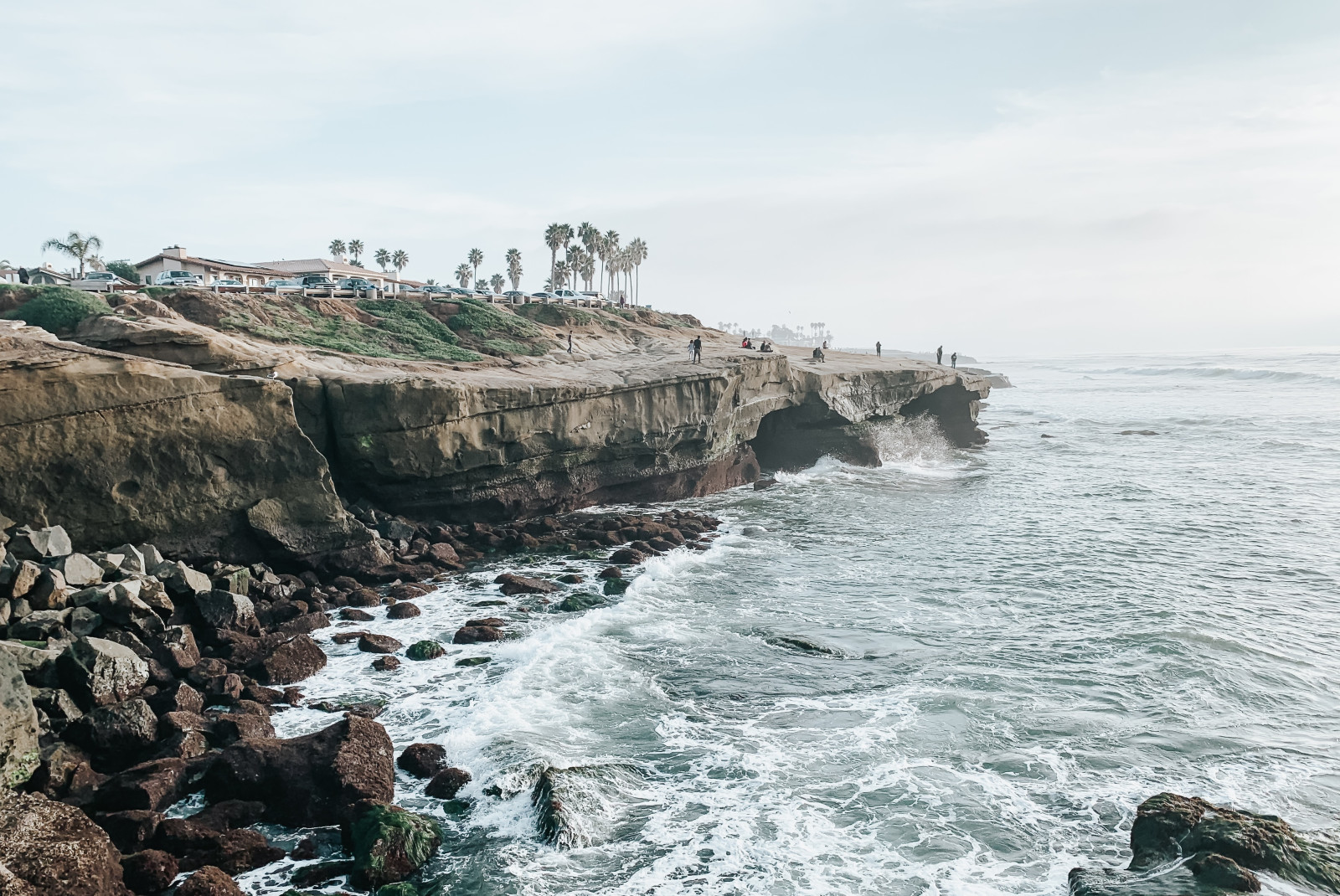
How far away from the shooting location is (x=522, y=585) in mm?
22969

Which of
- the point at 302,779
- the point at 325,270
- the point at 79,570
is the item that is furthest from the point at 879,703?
the point at 325,270

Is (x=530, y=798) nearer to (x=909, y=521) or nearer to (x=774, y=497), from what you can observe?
(x=909, y=521)

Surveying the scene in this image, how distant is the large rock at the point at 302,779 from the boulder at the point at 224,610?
269 inches

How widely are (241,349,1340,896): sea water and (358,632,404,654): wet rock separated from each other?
33 centimetres

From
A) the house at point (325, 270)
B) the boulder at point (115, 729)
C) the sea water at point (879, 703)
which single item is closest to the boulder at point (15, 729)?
the boulder at point (115, 729)

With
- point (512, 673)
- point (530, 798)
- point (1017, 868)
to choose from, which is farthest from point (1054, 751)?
point (512, 673)

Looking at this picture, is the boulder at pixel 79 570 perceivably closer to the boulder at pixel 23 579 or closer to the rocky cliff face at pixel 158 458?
the boulder at pixel 23 579

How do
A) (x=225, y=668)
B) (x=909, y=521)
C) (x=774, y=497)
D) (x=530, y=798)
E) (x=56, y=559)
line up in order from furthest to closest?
(x=774, y=497) < (x=909, y=521) < (x=56, y=559) < (x=225, y=668) < (x=530, y=798)

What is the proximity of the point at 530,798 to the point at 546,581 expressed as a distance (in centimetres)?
1141

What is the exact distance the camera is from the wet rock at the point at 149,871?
33.1 ft

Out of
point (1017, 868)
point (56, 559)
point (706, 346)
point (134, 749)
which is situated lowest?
point (1017, 868)

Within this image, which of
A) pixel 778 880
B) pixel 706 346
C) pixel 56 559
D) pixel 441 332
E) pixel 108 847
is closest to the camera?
pixel 108 847

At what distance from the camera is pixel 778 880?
11055mm

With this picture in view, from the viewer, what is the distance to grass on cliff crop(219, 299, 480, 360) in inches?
1340
